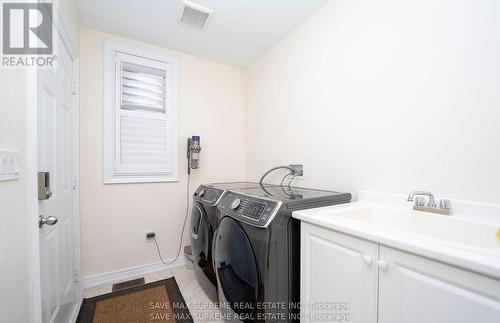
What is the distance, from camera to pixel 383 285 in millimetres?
756

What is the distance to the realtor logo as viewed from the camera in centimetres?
79

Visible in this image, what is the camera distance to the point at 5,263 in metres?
0.71

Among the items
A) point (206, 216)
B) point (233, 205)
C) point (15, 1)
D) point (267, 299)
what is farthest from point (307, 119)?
point (15, 1)

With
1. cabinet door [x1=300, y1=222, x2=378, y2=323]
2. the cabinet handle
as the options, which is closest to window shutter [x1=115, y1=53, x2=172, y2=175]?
cabinet door [x1=300, y1=222, x2=378, y2=323]

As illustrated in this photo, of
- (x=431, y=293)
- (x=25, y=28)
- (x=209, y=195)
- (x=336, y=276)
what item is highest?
(x=25, y=28)

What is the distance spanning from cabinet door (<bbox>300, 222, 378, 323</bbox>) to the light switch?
4.06ft

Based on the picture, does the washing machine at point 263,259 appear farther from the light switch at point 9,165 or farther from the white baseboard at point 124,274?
the white baseboard at point 124,274

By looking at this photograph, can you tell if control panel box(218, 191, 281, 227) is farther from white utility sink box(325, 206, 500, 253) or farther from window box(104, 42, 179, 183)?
window box(104, 42, 179, 183)

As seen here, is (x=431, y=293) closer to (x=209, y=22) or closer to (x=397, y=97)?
(x=397, y=97)

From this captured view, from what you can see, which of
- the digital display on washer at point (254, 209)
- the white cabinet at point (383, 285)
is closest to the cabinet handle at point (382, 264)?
the white cabinet at point (383, 285)

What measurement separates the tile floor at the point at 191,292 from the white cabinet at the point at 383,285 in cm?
87

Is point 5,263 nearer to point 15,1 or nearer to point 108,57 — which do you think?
point 15,1

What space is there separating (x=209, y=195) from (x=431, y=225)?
58.3 inches

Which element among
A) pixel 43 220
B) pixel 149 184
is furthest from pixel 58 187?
pixel 149 184
